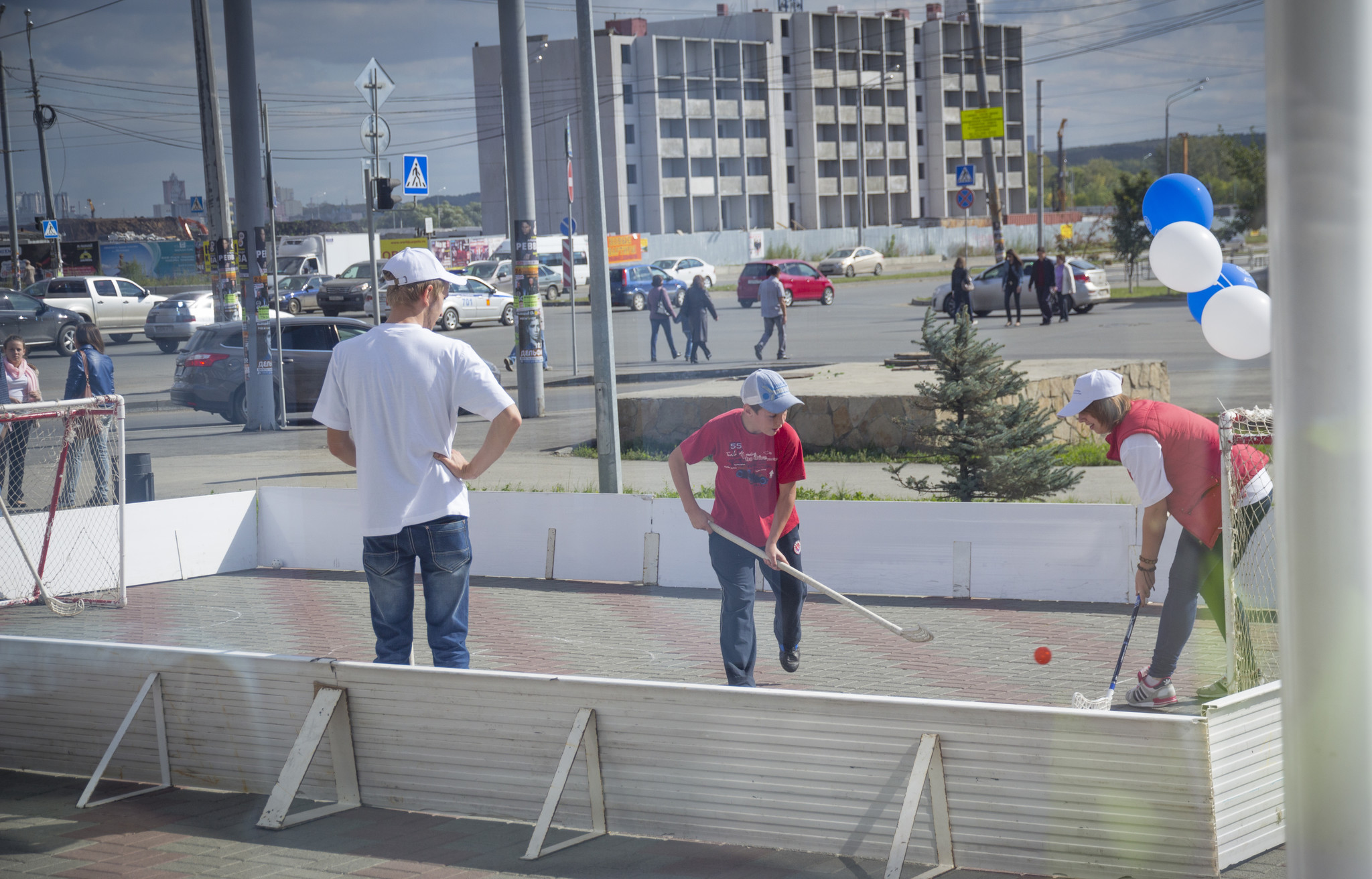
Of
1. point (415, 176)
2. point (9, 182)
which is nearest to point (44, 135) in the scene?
point (9, 182)

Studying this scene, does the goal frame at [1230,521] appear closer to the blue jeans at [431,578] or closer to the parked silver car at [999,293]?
the blue jeans at [431,578]

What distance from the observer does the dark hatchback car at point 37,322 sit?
1099 inches

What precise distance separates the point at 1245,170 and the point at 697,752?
1179 inches

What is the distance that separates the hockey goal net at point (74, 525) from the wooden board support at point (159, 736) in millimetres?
3969

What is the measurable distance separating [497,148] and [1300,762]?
3908 centimetres

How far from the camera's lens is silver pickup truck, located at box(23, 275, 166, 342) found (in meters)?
34.1

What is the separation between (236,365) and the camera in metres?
18.4

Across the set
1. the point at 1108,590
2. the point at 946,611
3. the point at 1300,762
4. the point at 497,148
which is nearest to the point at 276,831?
the point at 1300,762

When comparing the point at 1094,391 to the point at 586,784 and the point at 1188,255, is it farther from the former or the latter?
the point at 586,784

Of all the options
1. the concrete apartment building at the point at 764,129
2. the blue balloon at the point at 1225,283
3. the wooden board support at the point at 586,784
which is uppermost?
the concrete apartment building at the point at 764,129

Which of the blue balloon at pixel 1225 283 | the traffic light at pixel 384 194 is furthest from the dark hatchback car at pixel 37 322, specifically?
the blue balloon at pixel 1225 283

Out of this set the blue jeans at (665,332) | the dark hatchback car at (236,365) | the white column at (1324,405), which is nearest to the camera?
the white column at (1324,405)

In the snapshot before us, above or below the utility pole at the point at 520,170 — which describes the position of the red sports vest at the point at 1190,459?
below

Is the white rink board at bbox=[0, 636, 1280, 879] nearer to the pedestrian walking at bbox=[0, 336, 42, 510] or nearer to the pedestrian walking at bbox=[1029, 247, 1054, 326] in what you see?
the pedestrian walking at bbox=[0, 336, 42, 510]
